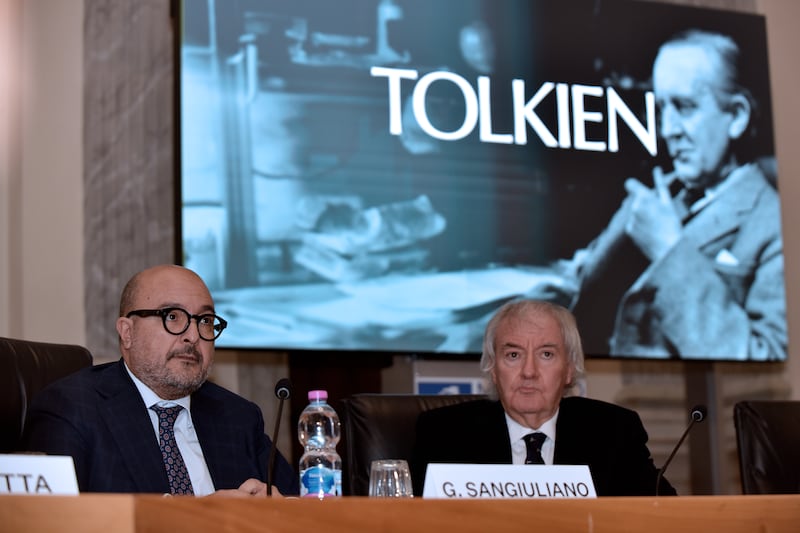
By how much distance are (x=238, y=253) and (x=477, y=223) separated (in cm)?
105

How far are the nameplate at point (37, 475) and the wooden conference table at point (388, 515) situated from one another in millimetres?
232

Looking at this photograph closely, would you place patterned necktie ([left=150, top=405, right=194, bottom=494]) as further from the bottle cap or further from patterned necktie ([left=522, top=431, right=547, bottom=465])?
patterned necktie ([left=522, top=431, right=547, bottom=465])

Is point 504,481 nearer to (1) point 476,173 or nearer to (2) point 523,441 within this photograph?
(2) point 523,441

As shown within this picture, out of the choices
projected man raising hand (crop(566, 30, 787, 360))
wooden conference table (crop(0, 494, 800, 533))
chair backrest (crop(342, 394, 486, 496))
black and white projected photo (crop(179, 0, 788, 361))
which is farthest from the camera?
projected man raising hand (crop(566, 30, 787, 360))

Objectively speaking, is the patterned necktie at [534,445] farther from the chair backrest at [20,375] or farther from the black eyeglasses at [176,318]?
the chair backrest at [20,375]

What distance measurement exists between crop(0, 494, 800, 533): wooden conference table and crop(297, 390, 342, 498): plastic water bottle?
748 millimetres

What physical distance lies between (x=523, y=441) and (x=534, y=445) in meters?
0.03

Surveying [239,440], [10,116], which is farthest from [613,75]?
[239,440]

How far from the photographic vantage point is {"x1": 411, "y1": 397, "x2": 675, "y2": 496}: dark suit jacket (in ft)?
9.46

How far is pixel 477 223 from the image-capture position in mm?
4777

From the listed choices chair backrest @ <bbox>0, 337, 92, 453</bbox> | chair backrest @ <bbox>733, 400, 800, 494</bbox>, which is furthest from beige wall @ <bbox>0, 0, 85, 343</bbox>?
chair backrest @ <bbox>733, 400, 800, 494</bbox>

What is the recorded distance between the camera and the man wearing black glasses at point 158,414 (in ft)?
8.25

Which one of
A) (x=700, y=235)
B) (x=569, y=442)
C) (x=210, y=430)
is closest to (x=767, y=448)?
(x=569, y=442)

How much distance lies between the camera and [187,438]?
2.76 metres
